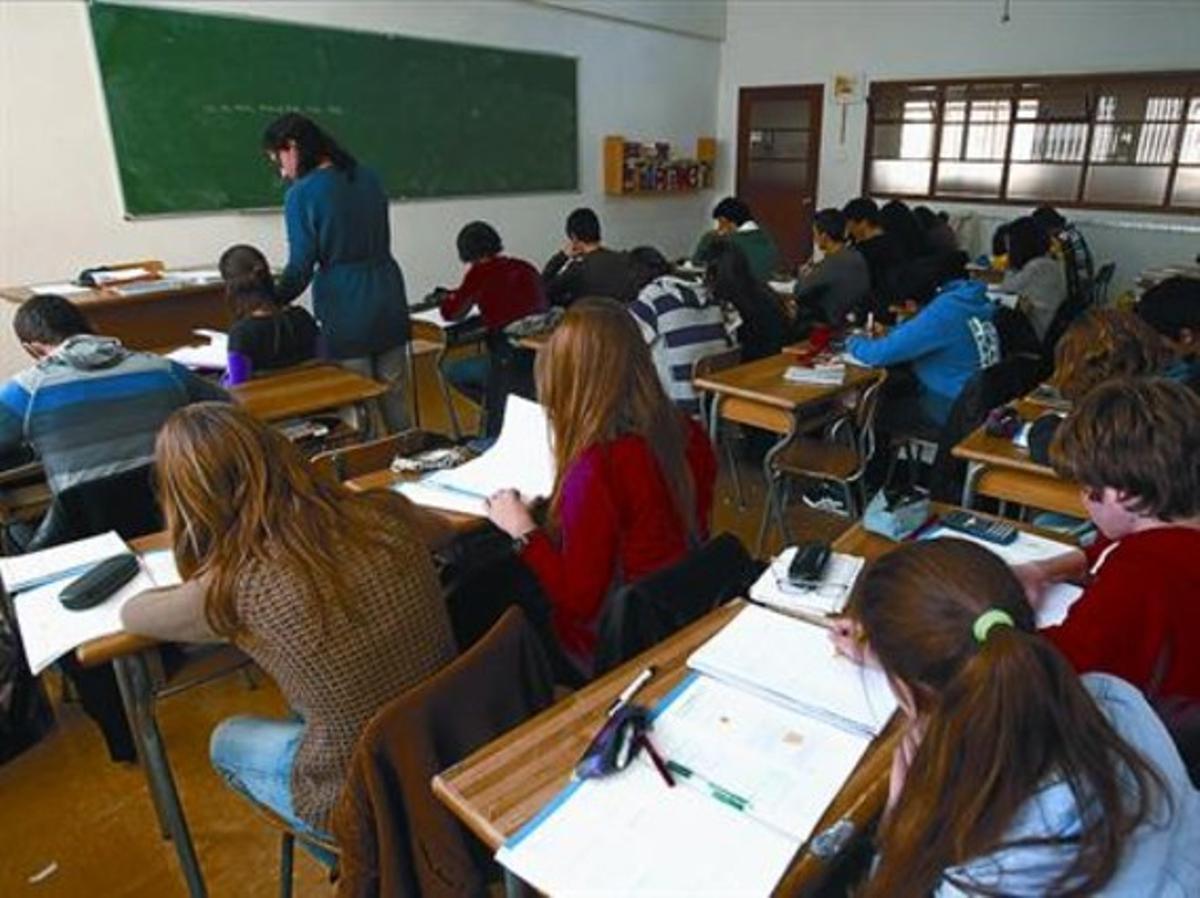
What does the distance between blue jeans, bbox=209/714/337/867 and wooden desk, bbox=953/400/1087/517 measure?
1868 millimetres

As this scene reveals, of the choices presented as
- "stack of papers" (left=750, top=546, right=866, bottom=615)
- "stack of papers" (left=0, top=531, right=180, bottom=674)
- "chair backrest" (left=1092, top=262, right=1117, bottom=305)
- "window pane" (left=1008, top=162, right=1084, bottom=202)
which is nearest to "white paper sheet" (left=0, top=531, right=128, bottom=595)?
"stack of papers" (left=0, top=531, right=180, bottom=674)

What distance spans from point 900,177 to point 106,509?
7710mm

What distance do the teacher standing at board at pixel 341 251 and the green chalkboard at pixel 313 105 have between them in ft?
6.95

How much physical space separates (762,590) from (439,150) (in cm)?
575

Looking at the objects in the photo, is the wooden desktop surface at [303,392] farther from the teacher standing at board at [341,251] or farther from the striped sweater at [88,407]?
the striped sweater at [88,407]

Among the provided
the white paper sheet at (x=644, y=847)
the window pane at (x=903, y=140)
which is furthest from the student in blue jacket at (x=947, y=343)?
the window pane at (x=903, y=140)

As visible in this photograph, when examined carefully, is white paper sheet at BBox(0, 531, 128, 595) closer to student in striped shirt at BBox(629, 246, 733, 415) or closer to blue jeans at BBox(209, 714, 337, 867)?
blue jeans at BBox(209, 714, 337, 867)

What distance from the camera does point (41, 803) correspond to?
2174 mm

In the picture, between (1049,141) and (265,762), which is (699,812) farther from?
(1049,141)

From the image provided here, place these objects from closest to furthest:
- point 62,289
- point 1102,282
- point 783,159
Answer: point 62,289 < point 1102,282 < point 783,159

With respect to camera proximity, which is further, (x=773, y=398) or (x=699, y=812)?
(x=773, y=398)

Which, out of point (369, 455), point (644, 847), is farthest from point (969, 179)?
point (644, 847)

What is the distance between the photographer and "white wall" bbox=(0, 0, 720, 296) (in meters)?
4.48

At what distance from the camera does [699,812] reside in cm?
104
